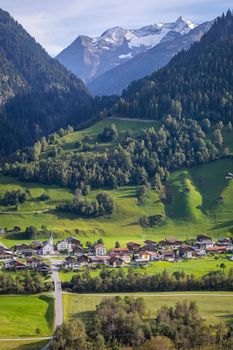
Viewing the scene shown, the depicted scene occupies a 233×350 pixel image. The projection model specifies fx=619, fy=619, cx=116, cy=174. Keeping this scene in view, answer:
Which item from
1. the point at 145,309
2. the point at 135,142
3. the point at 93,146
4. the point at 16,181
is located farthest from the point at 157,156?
the point at 145,309

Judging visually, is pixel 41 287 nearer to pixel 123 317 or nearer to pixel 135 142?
pixel 123 317

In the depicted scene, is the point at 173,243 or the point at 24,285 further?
the point at 173,243

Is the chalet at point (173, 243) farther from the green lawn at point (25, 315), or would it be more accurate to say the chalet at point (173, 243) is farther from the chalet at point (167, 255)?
the green lawn at point (25, 315)

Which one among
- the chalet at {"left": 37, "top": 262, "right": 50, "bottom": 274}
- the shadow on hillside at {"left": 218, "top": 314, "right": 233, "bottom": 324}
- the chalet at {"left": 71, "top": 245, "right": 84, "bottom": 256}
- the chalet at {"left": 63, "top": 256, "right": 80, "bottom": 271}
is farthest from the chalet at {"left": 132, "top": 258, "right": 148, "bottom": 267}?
the shadow on hillside at {"left": 218, "top": 314, "right": 233, "bottom": 324}

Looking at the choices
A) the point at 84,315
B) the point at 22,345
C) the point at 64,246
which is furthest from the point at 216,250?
the point at 22,345

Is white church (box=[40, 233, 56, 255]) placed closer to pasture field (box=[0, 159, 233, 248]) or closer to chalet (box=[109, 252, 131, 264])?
pasture field (box=[0, 159, 233, 248])

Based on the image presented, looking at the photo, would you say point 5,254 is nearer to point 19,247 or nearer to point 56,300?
point 19,247
